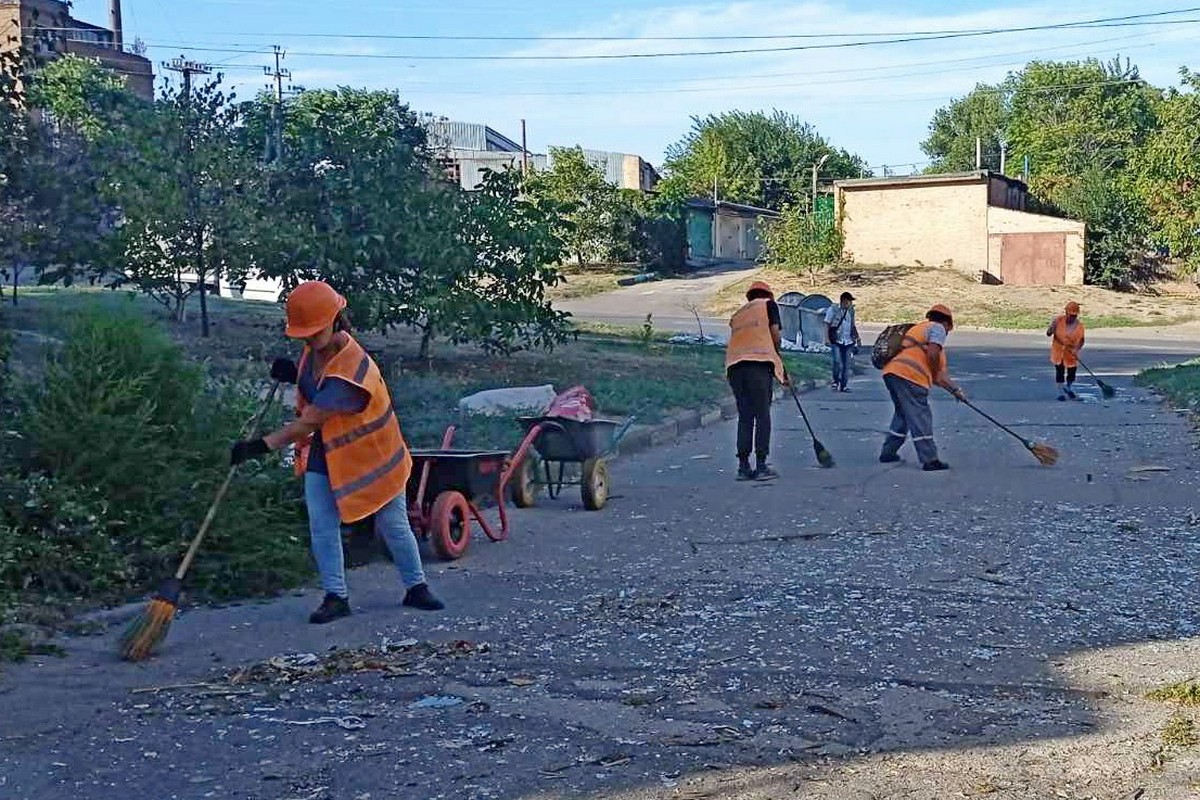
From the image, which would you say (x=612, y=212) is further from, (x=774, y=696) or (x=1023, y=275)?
(x=774, y=696)

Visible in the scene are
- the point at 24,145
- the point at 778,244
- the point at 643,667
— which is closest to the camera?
the point at 643,667

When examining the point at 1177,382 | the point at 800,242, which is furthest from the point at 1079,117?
the point at 1177,382

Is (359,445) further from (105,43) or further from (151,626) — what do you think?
(105,43)

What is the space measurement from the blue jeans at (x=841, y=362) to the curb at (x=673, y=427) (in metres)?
3.27

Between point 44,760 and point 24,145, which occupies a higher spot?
point 24,145

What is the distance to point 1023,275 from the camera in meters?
49.8

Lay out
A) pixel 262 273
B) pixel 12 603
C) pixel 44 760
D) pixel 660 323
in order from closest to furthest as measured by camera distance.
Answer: pixel 44 760
pixel 12 603
pixel 262 273
pixel 660 323

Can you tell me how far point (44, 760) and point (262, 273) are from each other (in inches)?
465

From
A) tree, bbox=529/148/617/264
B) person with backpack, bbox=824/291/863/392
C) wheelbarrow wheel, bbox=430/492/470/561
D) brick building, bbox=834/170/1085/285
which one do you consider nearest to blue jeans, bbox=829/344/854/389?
person with backpack, bbox=824/291/863/392

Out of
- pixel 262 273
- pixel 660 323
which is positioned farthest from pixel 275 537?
pixel 660 323

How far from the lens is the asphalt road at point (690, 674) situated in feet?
15.4

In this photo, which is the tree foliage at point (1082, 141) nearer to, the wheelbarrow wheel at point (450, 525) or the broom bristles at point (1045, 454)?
the broom bristles at point (1045, 454)

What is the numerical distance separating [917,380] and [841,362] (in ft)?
25.4

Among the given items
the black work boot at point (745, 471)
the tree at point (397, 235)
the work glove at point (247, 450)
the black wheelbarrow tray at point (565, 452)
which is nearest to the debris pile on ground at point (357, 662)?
the work glove at point (247, 450)
